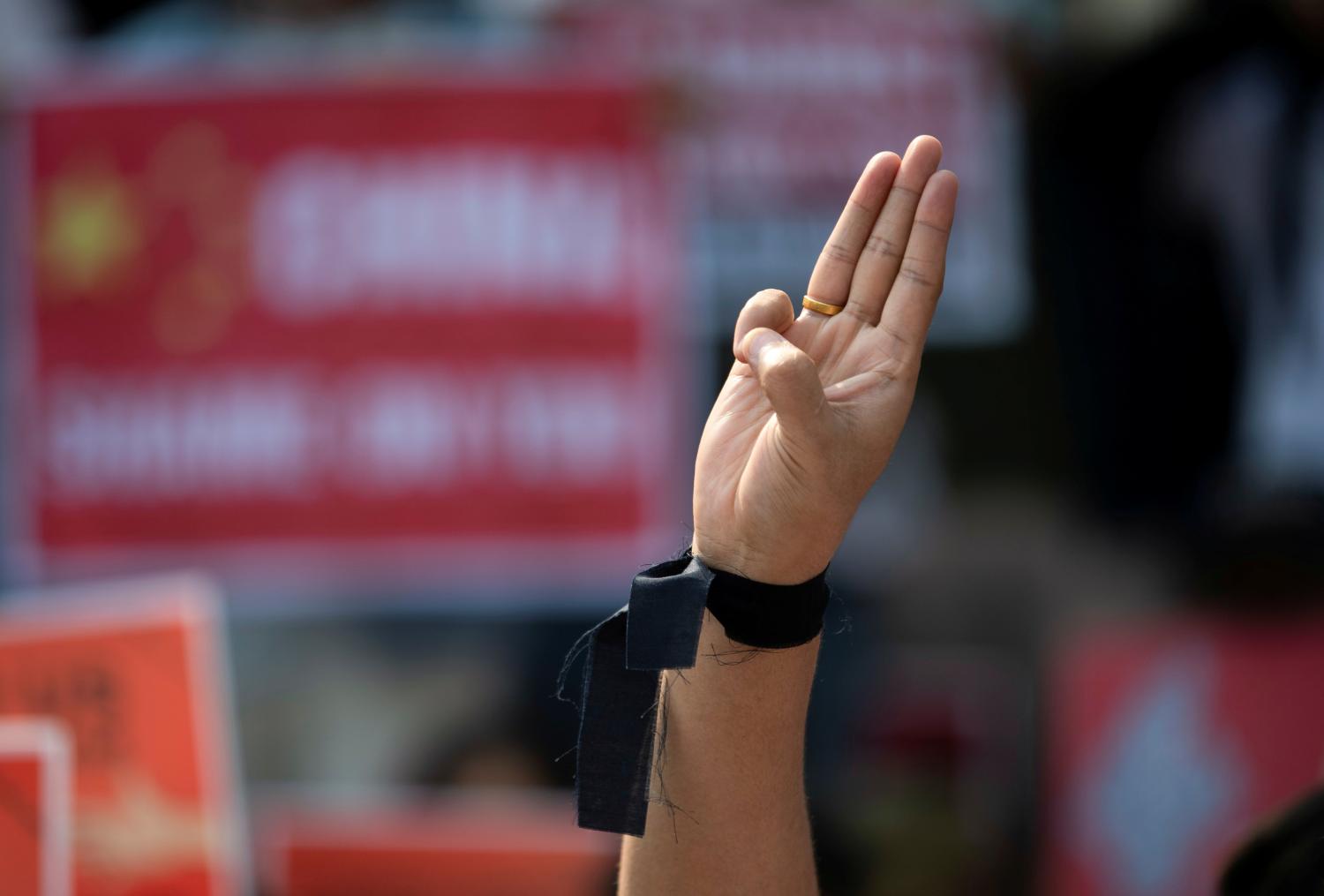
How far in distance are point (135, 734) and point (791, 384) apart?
1411 mm

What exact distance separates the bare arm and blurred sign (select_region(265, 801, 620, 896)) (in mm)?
1432

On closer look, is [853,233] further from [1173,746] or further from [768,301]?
[1173,746]

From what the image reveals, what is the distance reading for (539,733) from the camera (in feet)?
10.8

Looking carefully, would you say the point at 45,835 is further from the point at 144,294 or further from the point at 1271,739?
the point at 1271,739

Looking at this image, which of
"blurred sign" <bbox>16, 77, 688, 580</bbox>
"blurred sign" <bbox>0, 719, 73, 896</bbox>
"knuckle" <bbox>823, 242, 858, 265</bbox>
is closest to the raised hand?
"knuckle" <bbox>823, 242, 858, 265</bbox>

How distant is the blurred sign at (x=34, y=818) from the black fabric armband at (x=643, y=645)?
3.24 ft

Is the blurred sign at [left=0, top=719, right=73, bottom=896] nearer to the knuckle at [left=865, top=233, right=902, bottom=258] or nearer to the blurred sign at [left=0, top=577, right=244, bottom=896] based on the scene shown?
the blurred sign at [left=0, top=577, right=244, bottom=896]

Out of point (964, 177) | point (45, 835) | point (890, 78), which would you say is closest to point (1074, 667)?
point (964, 177)

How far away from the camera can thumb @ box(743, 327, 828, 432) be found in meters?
1.11

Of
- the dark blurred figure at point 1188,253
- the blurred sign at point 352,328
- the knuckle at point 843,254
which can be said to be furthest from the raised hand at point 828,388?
the dark blurred figure at point 1188,253

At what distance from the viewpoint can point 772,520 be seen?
117 centimetres

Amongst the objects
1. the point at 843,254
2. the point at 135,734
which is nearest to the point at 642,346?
the point at 135,734

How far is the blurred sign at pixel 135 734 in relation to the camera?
6.74 ft

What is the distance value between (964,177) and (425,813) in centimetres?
195
